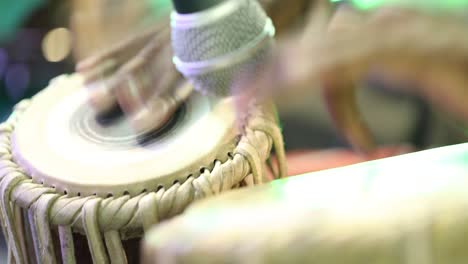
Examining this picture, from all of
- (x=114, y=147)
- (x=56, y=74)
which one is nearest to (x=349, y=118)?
(x=114, y=147)

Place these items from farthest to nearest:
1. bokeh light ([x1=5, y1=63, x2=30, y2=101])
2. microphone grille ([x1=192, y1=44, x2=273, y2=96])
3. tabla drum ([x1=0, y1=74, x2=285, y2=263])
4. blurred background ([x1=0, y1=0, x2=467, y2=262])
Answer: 1. bokeh light ([x1=5, y1=63, x2=30, y2=101])
2. blurred background ([x1=0, y1=0, x2=467, y2=262])
3. tabla drum ([x1=0, y1=74, x2=285, y2=263])
4. microphone grille ([x1=192, y1=44, x2=273, y2=96])

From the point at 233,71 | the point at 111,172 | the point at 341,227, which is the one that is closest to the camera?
the point at 341,227

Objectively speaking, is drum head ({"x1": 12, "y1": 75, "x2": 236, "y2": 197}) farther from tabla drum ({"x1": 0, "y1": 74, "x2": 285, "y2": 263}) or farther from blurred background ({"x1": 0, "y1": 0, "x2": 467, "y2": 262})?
blurred background ({"x1": 0, "y1": 0, "x2": 467, "y2": 262})

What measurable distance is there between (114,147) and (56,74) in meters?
0.81

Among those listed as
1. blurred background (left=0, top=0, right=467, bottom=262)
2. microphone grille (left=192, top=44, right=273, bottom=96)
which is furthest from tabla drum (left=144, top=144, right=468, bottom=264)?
blurred background (left=0, top=0, right=467, bottom=262)

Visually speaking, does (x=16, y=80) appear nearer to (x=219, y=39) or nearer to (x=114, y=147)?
(x=114, y=147)

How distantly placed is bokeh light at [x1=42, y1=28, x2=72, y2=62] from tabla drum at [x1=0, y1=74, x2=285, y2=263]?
0.72 m

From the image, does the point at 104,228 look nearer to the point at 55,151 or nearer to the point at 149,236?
the point at 55,151

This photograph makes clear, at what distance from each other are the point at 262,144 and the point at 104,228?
0.81ft

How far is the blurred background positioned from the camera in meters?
1.35

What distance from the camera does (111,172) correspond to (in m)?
0.89

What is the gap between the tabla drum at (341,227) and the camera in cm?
57

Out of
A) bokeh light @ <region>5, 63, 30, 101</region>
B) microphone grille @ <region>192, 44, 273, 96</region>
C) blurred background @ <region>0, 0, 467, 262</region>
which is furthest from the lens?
bokeh light @ <region>5, 63, 30, 101</region>

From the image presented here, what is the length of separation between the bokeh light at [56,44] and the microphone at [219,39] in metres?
1.08
